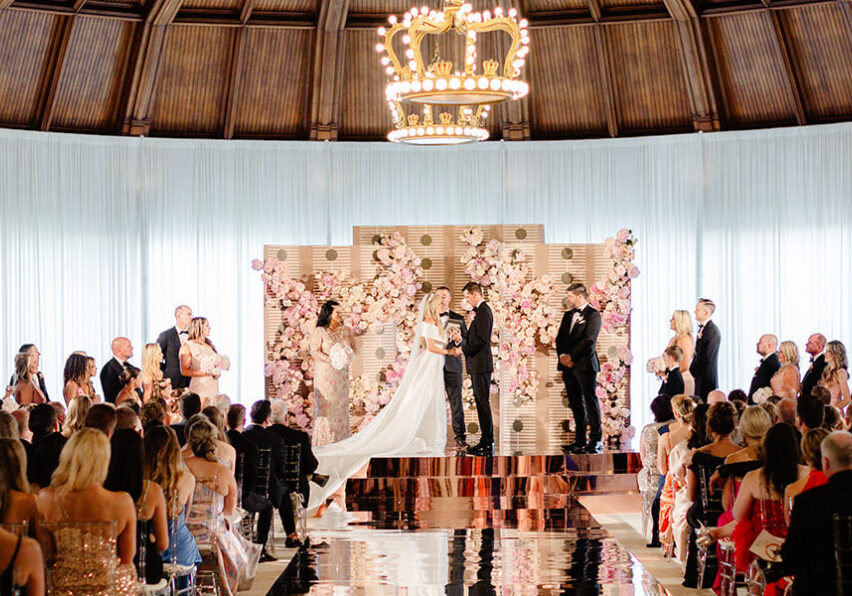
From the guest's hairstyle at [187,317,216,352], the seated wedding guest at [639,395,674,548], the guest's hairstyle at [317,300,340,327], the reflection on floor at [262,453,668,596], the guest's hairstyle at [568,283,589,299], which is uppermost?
the guest's hairstyle at [568,283,589,299]

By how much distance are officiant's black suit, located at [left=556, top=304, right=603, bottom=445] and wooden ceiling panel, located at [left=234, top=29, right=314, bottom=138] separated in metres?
4.81

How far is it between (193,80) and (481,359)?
534cm

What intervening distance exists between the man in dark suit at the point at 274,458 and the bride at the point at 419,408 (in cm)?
270

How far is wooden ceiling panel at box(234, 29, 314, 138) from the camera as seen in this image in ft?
47.4

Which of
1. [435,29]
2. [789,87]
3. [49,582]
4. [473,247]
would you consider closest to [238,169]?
[473,247]

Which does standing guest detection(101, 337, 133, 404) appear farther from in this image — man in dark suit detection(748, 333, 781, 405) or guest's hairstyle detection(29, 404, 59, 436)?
man in dark suit detection(748, 333, 781, 405)

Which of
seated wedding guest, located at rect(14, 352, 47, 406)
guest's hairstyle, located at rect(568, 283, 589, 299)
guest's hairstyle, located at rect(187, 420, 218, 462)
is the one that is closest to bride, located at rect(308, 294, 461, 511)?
guest's hairstyle, located at rect(568, 283, 589, 299)

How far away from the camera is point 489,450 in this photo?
38.0 ft

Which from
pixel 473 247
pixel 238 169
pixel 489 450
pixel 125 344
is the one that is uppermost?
pixel 238 169

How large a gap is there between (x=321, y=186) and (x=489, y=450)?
4.61 meters

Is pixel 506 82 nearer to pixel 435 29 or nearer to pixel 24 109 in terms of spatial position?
Result: pixel 435 29

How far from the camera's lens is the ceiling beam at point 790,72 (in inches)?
536

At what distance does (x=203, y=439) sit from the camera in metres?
6.61

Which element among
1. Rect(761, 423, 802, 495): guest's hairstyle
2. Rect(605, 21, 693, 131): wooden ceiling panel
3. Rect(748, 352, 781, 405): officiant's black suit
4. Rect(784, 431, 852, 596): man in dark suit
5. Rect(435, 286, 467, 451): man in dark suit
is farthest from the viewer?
Rect(605, 21, 693, 131): wooden ceiling panel
